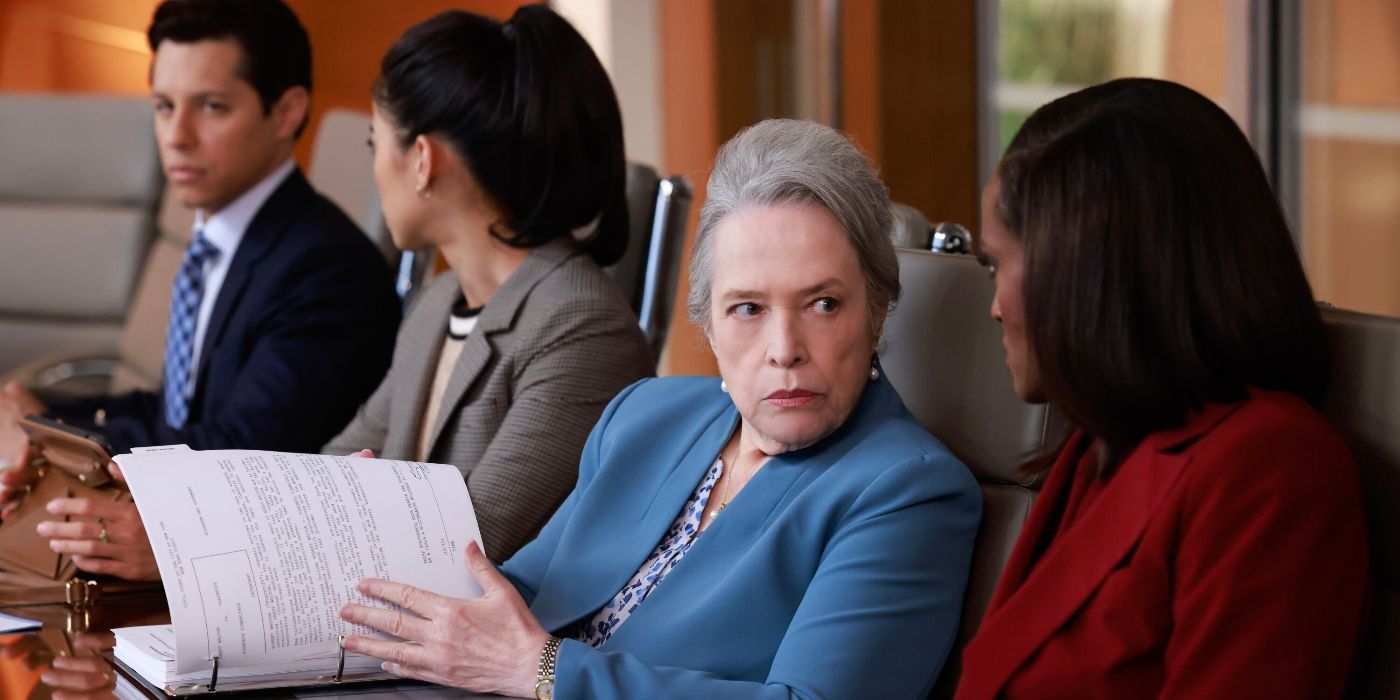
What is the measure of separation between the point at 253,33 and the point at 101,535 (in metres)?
1.22

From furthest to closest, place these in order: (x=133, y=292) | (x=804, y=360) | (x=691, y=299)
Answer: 1. (x=133, y=292)
2. (x=691, y=299)
3. (x=804, y=360)

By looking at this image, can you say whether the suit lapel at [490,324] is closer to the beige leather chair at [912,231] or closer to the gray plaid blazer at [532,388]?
the gray plaid blazer at [532,388]

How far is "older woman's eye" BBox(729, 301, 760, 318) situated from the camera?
4.90ft

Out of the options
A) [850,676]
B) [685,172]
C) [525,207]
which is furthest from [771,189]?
[685,172]

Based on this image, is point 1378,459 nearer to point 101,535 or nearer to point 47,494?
point 101,535

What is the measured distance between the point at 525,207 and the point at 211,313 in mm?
743

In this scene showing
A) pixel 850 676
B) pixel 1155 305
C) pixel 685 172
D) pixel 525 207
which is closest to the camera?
pixel 1155 305

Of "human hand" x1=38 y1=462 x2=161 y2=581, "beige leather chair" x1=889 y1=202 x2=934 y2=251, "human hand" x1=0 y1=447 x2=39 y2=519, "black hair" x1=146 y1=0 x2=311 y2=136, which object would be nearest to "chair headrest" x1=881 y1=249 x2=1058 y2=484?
"beige leather chair" x1=889 y1=202 x2=934 y2=251

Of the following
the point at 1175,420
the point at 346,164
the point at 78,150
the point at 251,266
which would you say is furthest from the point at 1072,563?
the point at 78,150

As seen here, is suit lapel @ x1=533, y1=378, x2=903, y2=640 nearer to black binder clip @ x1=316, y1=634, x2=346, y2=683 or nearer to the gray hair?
the gray hair

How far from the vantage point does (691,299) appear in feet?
5.26

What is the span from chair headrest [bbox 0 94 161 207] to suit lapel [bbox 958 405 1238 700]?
3577mm

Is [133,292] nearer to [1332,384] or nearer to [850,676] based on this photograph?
[850,676]

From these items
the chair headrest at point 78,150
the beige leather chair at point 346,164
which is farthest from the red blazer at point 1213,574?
the chair headrest at point 78,150
